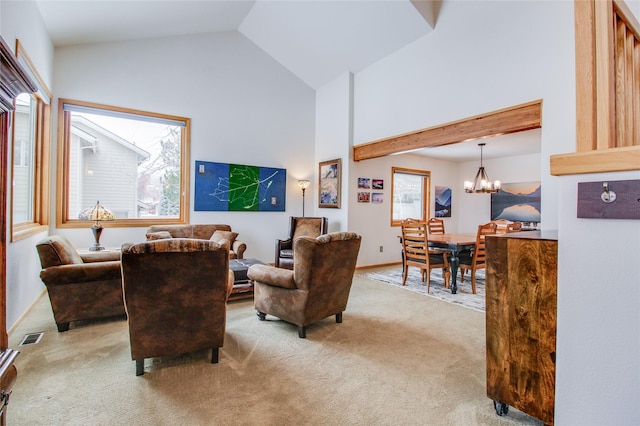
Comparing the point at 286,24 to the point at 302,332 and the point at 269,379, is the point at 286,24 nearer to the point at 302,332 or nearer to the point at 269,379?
the point at 302,332

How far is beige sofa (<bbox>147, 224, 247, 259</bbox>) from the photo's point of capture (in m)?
4.45

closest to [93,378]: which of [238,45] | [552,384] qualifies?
[552,384]

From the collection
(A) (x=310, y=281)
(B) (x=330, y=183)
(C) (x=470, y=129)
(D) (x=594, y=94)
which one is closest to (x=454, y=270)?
(C) (x=470, y=129)

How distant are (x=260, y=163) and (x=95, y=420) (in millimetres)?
4532

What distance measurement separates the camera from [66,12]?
3.40m

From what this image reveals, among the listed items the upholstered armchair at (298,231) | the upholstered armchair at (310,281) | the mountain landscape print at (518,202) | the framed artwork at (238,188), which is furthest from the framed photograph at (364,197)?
the mountain landscape print at (518,202)

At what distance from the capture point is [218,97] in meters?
5.25

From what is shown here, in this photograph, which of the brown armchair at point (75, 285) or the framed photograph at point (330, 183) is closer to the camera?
the brown armchair at point (75, 285)

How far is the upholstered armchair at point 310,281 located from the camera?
258 centimetres

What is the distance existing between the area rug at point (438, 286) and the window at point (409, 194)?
135cm

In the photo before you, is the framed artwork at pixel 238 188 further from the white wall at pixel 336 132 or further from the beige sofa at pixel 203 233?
the white wall at pixel 336 132

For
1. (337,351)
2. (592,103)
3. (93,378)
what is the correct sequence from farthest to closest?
(337,351) → (93,378) → (592,103)

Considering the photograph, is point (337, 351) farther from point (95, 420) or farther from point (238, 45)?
point (238, 45)

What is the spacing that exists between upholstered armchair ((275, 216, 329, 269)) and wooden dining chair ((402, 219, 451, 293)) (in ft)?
4.64
